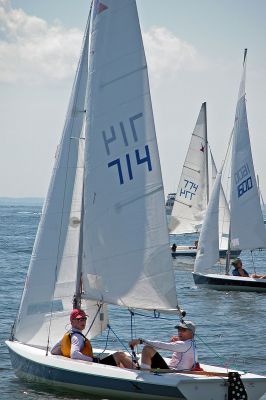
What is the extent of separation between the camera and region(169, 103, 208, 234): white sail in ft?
140

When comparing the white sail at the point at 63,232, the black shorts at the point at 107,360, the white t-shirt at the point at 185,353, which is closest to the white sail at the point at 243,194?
the white sail at the point at 63,232

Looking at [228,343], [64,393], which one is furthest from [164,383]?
[228,343]

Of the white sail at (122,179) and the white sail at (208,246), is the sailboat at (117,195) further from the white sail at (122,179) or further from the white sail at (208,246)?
the white sail at (208,246)

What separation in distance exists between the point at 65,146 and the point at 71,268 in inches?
76.6

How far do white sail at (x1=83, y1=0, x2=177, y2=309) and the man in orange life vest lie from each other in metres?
0.67

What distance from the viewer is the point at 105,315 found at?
14.4m

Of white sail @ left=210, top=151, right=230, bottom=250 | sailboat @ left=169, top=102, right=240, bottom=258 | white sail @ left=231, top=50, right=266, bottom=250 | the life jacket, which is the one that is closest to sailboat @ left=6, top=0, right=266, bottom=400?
the life jacket

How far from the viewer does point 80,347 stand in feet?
43.7

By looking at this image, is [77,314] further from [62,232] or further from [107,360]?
[62,232]

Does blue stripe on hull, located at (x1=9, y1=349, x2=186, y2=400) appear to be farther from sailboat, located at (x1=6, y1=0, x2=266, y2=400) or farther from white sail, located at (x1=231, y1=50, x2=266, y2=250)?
white sail, located at (x1=231, y1=50, x2=266, y2=250)

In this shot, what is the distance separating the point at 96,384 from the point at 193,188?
99.4 ft

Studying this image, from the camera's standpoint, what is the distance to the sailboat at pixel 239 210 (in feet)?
94.7

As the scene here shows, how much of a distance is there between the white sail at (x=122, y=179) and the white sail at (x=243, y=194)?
52.2 feet

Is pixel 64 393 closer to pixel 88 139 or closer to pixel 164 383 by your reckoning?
pixel 164 383
